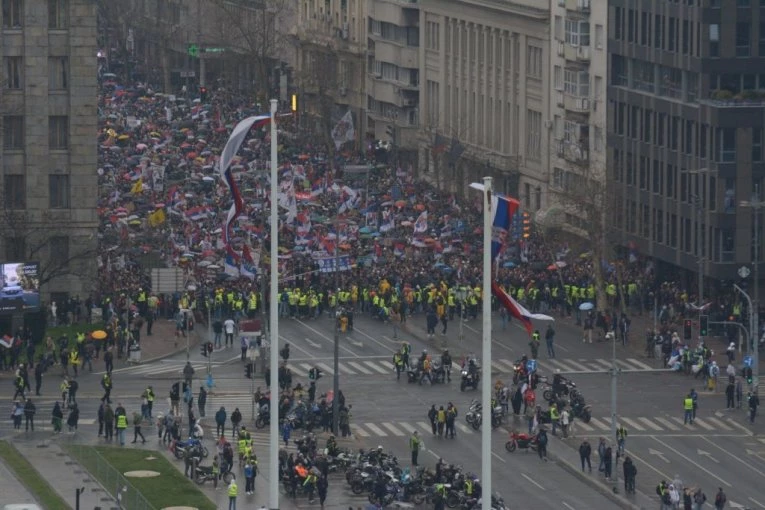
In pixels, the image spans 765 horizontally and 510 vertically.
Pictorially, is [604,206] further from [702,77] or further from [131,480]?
[131,480]

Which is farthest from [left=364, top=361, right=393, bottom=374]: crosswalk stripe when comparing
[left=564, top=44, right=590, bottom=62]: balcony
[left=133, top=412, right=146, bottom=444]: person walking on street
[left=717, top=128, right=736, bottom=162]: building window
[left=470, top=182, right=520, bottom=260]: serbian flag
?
[left=470, top=182, right=520, bottom=260]: serbian flag

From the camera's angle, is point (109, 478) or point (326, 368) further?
point (326, 368)

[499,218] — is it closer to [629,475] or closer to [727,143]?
[629,475]

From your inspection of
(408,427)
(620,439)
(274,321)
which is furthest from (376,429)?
(274,321)

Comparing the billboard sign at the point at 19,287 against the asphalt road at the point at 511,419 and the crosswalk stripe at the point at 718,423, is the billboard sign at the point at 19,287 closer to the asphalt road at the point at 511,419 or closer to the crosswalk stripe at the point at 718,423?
the asphalt road at the point at 511,419

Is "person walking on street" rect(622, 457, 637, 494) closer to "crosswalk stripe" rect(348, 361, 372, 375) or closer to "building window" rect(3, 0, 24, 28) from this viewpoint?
"crosswalk stripe" rect(348, 361, 372, 375)

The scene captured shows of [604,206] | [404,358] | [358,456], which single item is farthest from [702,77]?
[358,456]
